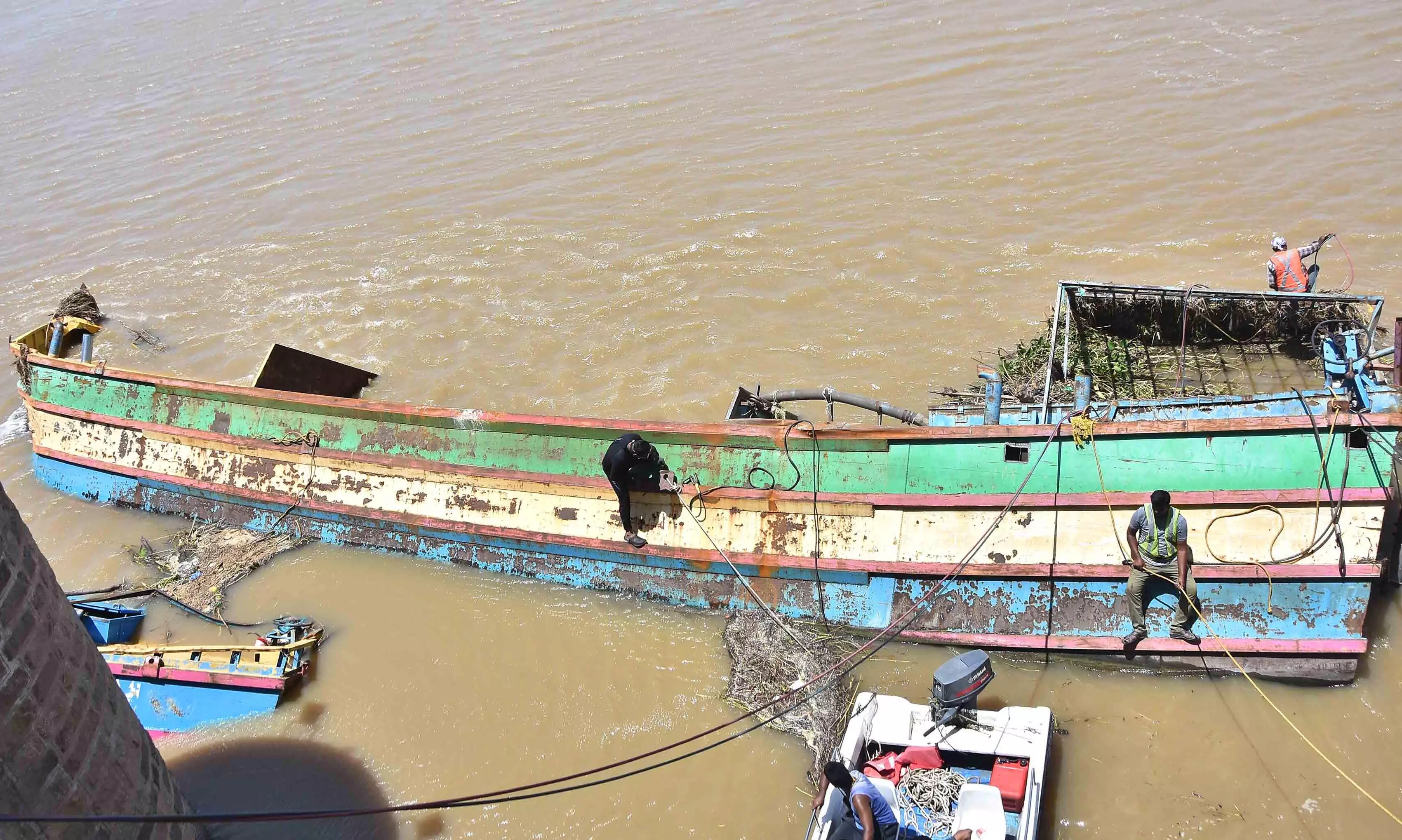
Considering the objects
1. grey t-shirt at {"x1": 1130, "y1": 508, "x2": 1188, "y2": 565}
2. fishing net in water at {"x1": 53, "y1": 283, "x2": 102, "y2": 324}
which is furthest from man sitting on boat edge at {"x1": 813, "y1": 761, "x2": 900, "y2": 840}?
fishing net in water at {"x1": 53, "y1": 283, "x2": 102, "y2": 324}

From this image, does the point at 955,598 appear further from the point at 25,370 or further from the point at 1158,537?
the point at 25,370

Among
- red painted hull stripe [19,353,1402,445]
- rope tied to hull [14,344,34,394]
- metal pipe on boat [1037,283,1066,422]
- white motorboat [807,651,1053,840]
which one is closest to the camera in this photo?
white motorboat [807,651,1053,840]

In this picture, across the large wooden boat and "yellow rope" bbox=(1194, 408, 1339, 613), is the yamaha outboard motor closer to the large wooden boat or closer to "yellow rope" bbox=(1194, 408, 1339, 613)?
the large wooden boat

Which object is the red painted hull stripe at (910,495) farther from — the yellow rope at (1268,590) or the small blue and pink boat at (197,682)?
the small blue and pink boat at (197,682)

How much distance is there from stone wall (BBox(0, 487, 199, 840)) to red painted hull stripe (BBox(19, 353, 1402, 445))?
14.4 feet

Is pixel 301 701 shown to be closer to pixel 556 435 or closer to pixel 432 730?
pixel 432 730

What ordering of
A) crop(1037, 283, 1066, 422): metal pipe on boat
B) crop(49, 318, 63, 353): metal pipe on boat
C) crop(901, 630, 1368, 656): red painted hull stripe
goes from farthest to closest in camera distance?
crop(49, 318, 63, 353): metal pipe on boat
crop(1037, 283, 1066, 422): metal pipe on boat
crop(901, 630, 1368, 656): red painted hull stripe

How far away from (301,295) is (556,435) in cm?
922

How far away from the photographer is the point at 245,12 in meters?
29.1

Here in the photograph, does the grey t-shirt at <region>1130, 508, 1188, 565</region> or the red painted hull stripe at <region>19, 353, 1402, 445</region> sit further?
the red painted hull stripe at <region>19, 353, 1402, 445</region>

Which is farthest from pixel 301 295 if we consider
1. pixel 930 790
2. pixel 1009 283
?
pixel 930 790

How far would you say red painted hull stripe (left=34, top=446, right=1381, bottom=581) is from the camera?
6.99 meters

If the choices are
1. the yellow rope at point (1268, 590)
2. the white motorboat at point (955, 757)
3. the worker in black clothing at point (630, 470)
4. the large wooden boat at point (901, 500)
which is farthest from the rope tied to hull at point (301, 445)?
the yellow rope at point (1268, 590)

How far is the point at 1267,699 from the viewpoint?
707cm
